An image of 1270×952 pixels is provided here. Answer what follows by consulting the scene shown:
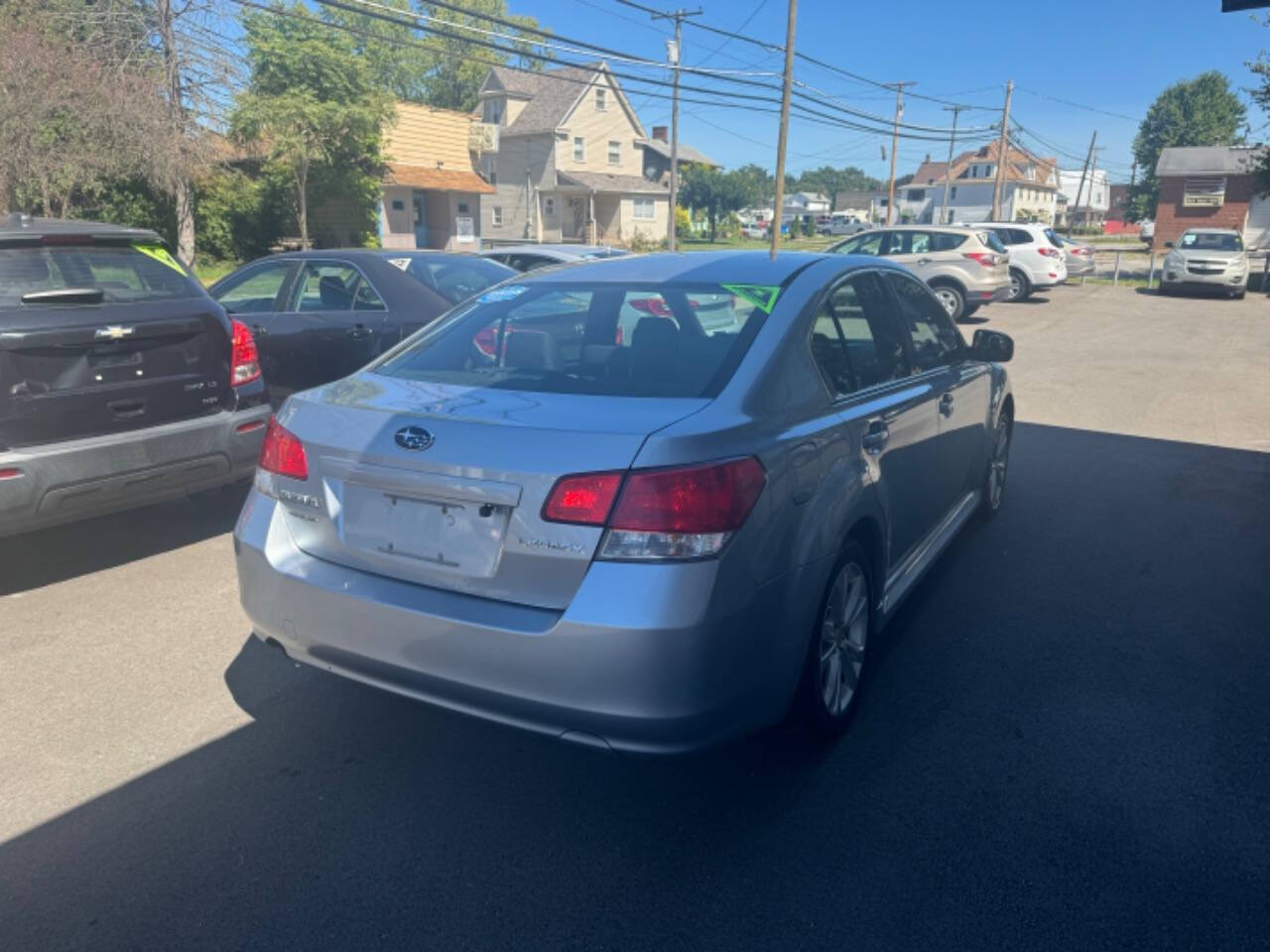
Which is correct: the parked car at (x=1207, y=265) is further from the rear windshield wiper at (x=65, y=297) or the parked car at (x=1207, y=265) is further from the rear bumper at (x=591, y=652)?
the rear windshield wiper at (x=65, y=297)

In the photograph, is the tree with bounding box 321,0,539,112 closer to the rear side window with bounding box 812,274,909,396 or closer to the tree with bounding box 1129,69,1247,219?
the tree with bounding box 1129,69,1247,219

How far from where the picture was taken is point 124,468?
4586 millimetres

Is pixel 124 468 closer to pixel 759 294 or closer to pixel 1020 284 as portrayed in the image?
pixel 759 294

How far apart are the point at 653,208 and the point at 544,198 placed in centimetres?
632

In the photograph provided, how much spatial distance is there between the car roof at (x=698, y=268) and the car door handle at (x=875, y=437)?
62cm

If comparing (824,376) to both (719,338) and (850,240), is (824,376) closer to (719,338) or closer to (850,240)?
(719,338)

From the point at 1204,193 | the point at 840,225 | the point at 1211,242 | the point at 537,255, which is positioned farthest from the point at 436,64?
the point at 537,255

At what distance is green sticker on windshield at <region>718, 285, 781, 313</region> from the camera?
3.25 m

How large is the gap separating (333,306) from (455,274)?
3.35 ft

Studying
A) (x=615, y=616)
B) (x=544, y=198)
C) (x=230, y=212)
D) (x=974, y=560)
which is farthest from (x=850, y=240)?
(x=544, y=198)

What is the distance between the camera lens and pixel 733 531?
2535mm

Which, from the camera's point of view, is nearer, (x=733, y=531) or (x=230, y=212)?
(x=733, y=531)

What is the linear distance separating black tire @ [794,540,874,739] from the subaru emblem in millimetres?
1281

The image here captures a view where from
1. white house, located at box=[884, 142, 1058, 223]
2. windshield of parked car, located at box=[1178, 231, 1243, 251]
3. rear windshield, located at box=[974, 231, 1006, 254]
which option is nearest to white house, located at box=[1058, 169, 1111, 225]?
white house, located at box=[884, 142, 1058, 223]
